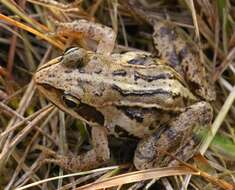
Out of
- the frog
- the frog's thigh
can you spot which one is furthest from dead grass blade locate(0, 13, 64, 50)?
the frog's thigh

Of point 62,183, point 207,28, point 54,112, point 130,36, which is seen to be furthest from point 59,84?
point 207,28

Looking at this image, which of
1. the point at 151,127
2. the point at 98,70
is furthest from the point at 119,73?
the point at 151,127

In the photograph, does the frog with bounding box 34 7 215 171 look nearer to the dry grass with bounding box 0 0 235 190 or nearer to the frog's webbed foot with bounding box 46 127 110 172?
the frog's webbed foot with bounding box 46 127 110 172

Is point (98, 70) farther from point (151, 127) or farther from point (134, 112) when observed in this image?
point (151, 127)

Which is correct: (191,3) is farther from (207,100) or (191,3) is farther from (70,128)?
(70,128)

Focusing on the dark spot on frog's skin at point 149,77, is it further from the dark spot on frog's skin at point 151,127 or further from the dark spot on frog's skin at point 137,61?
the dark spot on frog's skin at point 151,127
